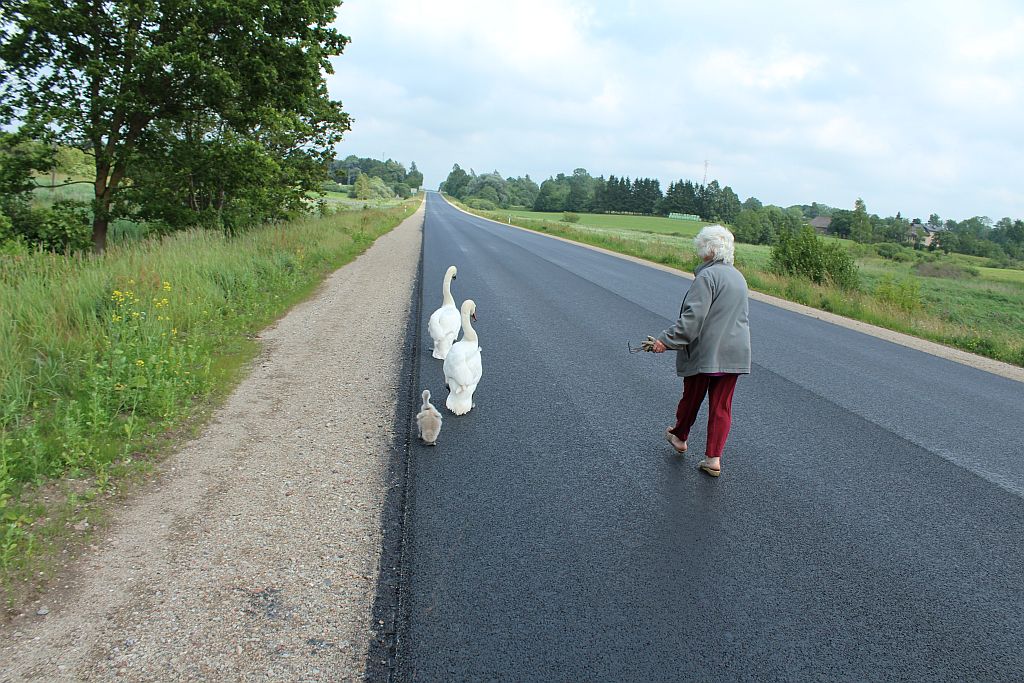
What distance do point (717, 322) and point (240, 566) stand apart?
3.78 m

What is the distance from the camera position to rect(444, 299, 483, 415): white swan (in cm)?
589

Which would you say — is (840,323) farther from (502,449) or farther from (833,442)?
(502,449)

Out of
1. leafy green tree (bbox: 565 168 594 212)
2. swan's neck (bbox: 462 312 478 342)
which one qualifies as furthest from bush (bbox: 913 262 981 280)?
leafy green tree (bbox: 565 168 594 212)

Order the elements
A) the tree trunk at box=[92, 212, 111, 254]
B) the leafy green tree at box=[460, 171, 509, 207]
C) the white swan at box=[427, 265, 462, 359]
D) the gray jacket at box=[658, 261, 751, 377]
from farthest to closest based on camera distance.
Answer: the leafy green tree at box=[460, 171, 509, 207] → the tree trunk at box=[92, 212, 111, 254] → the white swan at box=[427, 265, 462, 359] → the gray jacket at box=[658, 261, 751, 377]

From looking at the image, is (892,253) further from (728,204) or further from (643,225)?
(728,204)

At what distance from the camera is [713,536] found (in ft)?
13.4

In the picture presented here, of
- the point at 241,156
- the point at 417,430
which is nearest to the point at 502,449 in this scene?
the point at 417,430

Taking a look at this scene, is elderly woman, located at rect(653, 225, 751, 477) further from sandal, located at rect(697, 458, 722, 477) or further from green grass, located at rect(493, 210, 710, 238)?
green grass, located at rect(493, 210, 710, 238)

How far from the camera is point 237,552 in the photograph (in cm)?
366

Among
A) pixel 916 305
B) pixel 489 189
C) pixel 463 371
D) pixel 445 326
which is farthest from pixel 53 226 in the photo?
pixel 489 189

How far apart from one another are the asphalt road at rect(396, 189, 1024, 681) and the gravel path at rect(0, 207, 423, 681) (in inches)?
15.7

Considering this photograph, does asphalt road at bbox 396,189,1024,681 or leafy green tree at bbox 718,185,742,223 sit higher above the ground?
leafy green tree at bbox 718,185,742,223

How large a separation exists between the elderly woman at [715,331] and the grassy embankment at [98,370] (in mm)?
4376

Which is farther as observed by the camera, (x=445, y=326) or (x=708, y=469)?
(x=445, y=326)
